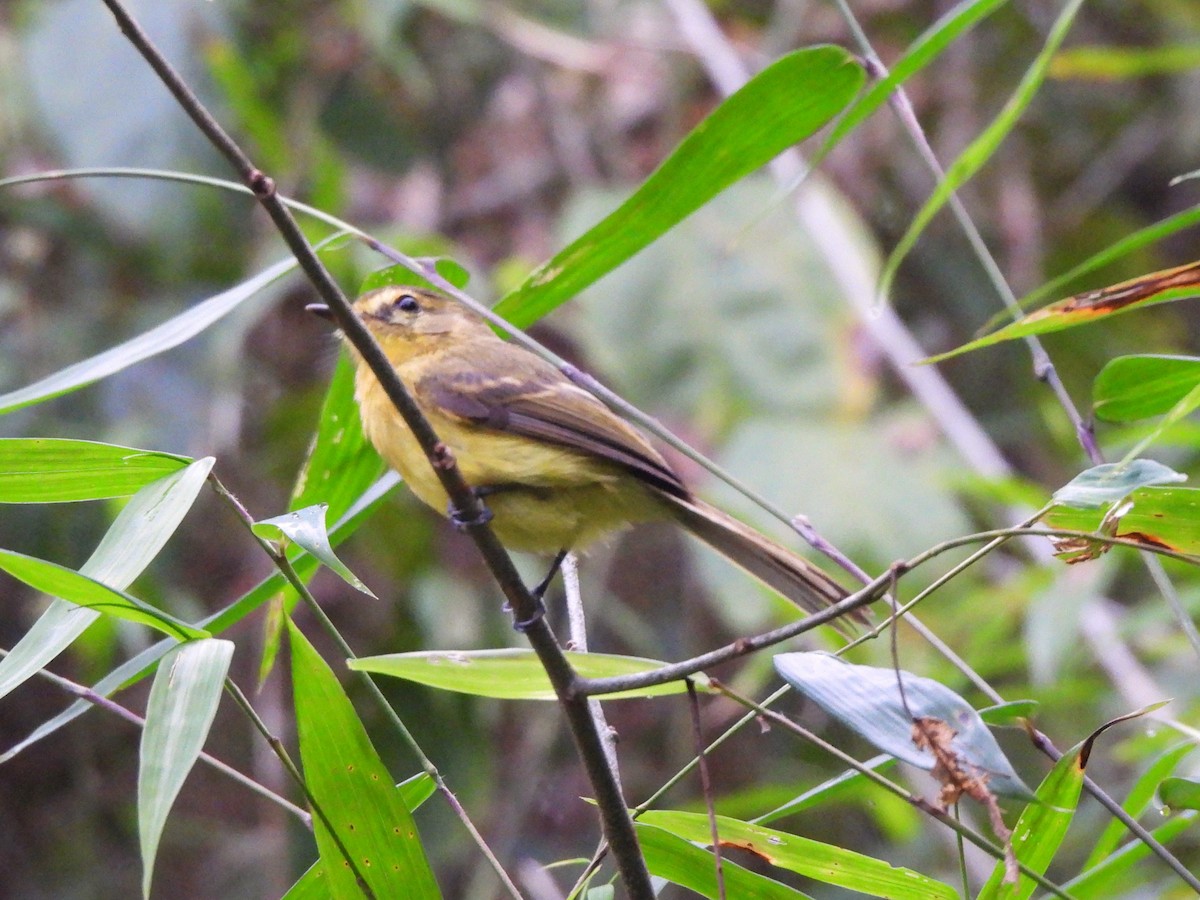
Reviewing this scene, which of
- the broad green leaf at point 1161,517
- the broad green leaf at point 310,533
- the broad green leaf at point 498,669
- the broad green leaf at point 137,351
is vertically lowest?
the broad green leaf at point 1161,517

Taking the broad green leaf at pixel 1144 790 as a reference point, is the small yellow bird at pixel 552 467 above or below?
above

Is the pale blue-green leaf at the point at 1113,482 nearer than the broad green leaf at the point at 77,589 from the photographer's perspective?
Yes

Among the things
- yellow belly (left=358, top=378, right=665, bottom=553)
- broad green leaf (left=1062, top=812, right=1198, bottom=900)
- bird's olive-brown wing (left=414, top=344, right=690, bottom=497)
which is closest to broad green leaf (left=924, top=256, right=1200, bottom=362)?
broad green leaf (left=1062, top=812, right=1198, bottom=900)

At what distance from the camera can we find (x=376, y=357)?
4.70ft

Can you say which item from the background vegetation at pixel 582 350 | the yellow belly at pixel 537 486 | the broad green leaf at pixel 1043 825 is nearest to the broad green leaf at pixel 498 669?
the broad green leaf at pixel 1043 825

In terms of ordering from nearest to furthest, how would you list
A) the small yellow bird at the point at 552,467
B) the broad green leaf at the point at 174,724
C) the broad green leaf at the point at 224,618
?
the broad green leaf at the point at 174,724, the broad green leaf at the point at 224,618, the small yellow bird at the point at 552,467

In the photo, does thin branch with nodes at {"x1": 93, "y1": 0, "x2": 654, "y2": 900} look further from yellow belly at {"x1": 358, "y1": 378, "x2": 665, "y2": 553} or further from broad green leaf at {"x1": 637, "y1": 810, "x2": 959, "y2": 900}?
yellow belly at {"x1": 358, "y1": 378, "x2": 665, "y2": 553}

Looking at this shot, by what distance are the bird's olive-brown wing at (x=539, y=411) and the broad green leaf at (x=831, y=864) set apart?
0.94 m

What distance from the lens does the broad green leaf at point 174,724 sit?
1.29m

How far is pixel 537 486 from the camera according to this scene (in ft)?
8.55

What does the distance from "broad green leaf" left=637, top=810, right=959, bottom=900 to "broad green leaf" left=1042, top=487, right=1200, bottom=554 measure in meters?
0.49

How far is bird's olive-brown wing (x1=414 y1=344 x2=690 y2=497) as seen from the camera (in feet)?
8.51

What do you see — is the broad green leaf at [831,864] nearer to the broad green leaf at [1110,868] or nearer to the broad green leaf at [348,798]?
the broad green leaf at [1110,868]

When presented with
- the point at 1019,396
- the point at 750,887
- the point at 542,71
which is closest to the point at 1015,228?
the point at 1019,396
